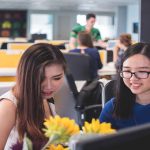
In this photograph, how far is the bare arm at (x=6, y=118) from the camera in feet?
4.82

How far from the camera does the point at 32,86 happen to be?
1461mm

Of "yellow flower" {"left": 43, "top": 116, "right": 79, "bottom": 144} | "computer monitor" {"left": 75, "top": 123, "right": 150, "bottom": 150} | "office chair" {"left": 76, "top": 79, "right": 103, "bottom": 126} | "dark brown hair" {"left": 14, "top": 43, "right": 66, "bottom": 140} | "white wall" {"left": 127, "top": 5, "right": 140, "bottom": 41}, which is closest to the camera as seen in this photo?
"computer monitor" {"left": 75, "top": 123, "right": 150, "bottom": 150}

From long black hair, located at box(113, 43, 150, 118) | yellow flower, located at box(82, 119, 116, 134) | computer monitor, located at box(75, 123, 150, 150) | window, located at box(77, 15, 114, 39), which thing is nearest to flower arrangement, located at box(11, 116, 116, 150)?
yellow flower, located at box(82, 119, 116, 134)

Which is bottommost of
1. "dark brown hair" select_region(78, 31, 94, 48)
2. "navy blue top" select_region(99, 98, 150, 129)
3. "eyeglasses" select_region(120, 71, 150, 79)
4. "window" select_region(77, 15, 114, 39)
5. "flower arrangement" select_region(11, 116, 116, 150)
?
"navy blue top" select_region(99, 98, 150, 129)

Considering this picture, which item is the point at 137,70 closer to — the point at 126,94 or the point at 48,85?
the point at 126,94

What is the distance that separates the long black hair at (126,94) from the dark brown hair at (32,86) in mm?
287

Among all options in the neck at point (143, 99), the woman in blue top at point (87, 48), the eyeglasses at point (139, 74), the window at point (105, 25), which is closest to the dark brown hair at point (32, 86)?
the eyeglasses at point (139, 74)

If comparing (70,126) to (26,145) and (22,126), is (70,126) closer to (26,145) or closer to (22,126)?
(26,145)

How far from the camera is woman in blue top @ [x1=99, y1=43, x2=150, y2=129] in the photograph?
4.95 ft

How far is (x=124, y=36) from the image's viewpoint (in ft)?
19.9

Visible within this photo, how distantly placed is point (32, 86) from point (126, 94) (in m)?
0.41

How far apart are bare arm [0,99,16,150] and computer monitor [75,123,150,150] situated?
0.98m

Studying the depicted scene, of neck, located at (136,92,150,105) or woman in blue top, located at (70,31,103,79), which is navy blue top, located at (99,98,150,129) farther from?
woman in blue top, located at (70,31,103,79)

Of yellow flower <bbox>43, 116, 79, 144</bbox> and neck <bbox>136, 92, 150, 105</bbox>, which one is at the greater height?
yellow flower <bbox>43, 116, 79, 144</bbox>
